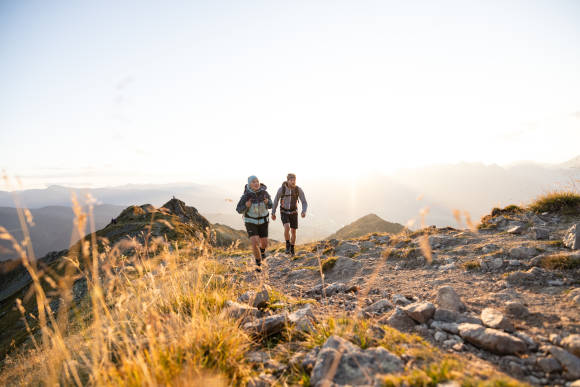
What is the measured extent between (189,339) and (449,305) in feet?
10.6

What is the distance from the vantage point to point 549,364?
7.67 ft

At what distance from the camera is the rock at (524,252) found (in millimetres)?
5332

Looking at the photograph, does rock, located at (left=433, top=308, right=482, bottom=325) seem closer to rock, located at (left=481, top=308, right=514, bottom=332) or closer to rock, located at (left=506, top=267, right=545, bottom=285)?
rock, located at (left=481, top=308, right=514, bottom=332)

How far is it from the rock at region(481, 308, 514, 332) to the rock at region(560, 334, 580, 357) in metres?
Result: 0.42

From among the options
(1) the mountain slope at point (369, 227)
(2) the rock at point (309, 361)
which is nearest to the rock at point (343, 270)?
(2) the rock at point (309, 361)

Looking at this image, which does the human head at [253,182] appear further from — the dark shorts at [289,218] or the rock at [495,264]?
the rock at [495,264]

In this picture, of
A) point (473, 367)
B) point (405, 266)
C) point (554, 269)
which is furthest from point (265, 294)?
point (554, 269)

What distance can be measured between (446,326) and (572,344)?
39.8 inches

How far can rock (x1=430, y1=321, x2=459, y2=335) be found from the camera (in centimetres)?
304

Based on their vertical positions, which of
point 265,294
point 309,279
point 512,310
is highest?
point 512,310

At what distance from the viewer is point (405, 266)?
6.83 m

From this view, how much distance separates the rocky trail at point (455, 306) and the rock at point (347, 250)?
1679 millimetres

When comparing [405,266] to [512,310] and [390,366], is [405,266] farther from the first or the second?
[390,366]

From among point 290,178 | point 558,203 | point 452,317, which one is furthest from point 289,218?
point 558,203
